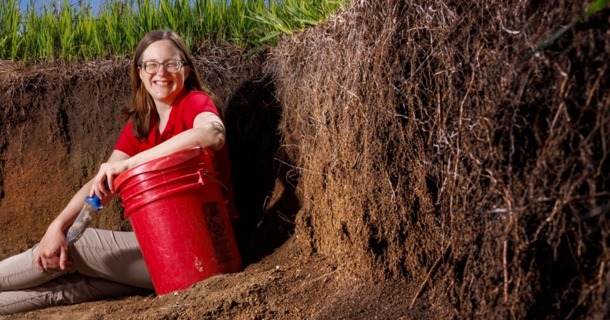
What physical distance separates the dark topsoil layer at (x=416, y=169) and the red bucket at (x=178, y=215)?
0.43 feet

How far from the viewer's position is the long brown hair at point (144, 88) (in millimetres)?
3730

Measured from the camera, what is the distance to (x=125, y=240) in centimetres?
375

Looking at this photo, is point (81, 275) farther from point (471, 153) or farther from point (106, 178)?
point (471, 153)

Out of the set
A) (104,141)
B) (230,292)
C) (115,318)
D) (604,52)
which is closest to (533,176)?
(604,52)

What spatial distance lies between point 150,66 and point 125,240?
0.87 metres

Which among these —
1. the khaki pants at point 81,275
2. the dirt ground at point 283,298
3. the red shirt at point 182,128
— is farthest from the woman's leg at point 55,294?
the red shirt at point 182,128

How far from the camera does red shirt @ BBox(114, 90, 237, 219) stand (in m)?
3.55

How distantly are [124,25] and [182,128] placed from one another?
143cm

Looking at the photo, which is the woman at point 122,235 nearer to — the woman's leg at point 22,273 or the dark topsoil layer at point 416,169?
the woman's leg at point 22,273

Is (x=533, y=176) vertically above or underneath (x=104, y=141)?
underneath

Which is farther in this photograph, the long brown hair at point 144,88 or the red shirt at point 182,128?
the long brown hair at point 144,88

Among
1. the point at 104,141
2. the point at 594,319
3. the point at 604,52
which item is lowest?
the point at 594,319

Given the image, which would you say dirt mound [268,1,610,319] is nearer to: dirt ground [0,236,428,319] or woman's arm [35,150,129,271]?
dirt ground [0,236,428,319]

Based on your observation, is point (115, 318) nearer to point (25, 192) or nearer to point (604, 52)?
point (25, 192)
